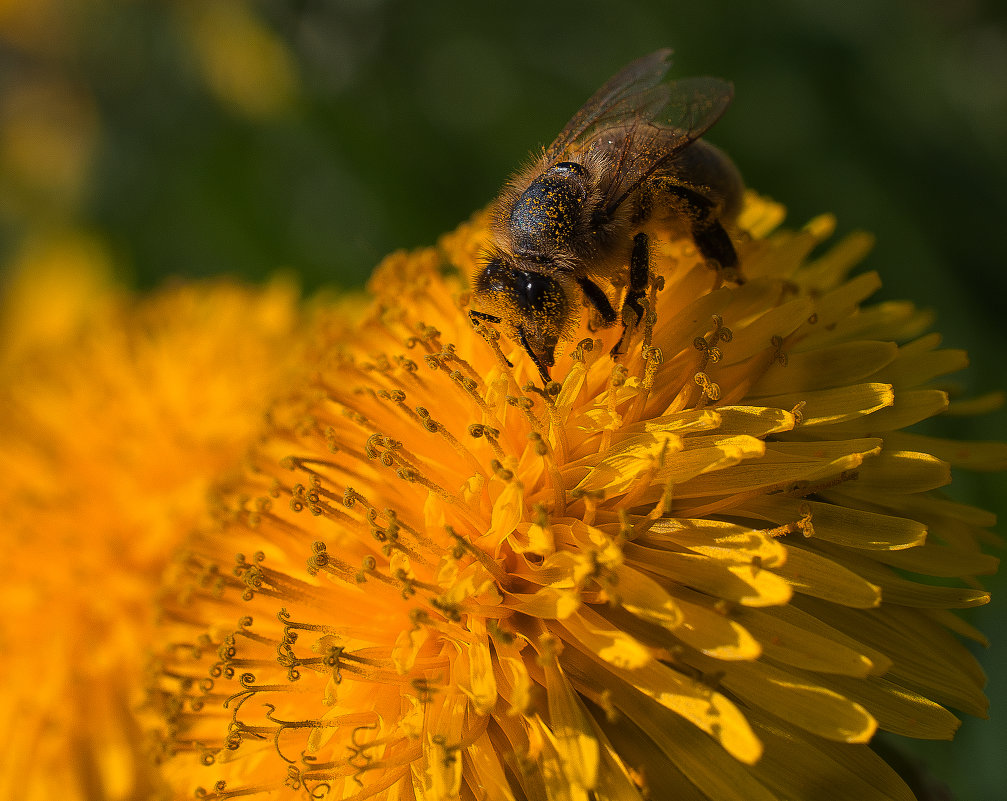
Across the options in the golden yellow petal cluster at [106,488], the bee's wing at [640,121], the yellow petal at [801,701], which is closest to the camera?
the yellow petal at [801,701]

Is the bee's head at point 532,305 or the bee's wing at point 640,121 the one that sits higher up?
the bee's wing at point 640,121

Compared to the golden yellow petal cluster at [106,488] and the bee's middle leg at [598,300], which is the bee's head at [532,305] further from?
the golden yellow petal cluster at [106,488]

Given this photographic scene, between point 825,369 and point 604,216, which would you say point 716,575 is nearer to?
point 825,369

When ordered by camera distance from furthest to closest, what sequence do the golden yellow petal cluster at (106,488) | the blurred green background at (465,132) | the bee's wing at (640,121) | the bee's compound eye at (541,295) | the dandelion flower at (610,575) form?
the blurred green background at (465,132) → the golden yellow petal cluster at (106,488) → the bee's wing at (640,121) → the bee's compound eye at (541,295) → the dandelion flower at (610,575)

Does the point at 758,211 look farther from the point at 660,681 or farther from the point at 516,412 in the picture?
the point at 660,681

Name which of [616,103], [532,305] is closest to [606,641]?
[532,305]

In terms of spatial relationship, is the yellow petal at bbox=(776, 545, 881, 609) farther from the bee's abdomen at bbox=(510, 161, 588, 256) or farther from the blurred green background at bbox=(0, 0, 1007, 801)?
the blurred green background at bbox=(0, 0, 1007, 801)

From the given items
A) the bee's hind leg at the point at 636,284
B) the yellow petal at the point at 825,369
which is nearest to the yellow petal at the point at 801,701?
the yellow petal at the point at 825,369
